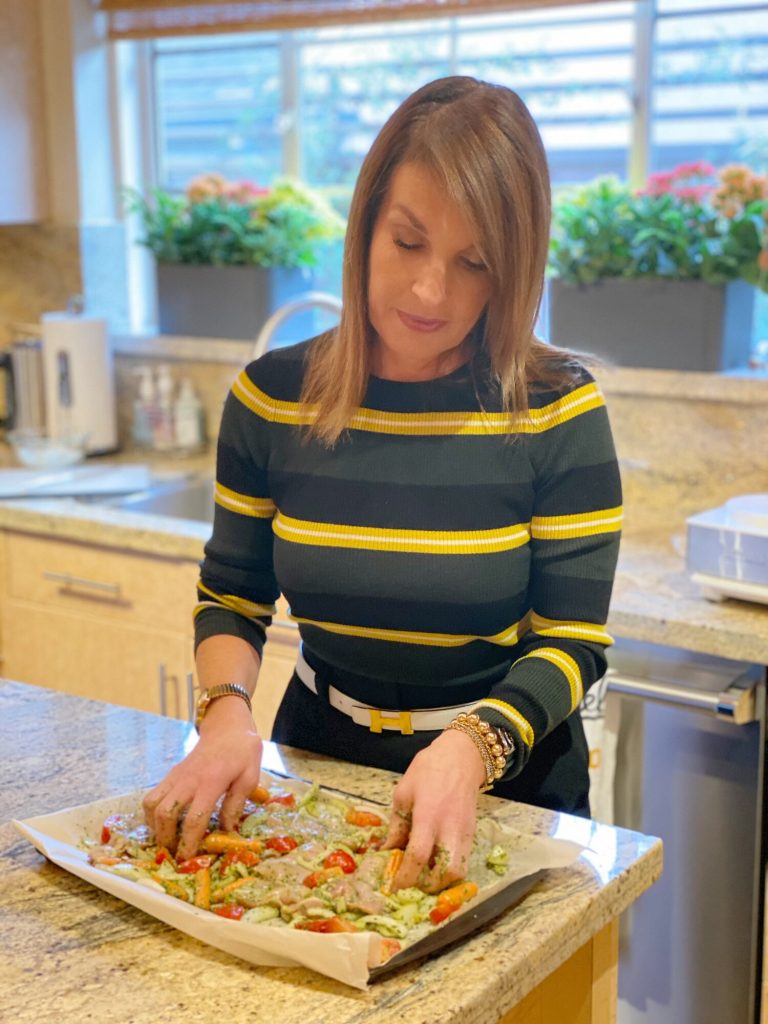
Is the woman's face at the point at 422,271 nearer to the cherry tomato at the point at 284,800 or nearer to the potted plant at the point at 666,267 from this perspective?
the cherry tomato at the point at 284,800

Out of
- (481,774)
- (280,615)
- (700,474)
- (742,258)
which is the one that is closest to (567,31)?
(742,258)

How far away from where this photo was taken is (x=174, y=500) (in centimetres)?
278

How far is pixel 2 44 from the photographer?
2.96 meters

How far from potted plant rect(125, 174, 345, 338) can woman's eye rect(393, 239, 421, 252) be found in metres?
1.66

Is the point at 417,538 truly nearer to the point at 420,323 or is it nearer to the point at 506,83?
the point at 420,323

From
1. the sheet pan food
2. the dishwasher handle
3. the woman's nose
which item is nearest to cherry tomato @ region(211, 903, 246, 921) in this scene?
the sheet pan food

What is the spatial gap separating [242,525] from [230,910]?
50cm

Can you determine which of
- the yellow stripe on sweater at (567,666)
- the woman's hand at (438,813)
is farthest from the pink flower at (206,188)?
the woman's hand at (438,813)

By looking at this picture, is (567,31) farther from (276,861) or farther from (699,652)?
(276,861)

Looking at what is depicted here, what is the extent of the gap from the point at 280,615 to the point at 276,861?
1.19 metres

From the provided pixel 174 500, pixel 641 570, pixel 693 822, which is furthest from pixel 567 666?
pixel 174 500

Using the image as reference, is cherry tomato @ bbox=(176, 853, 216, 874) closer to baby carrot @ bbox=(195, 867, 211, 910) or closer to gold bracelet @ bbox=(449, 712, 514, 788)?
baby carrot @ bbox=(195, 867, 211, 910)

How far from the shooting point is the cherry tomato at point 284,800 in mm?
1181

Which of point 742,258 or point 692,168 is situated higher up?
point 692,168
